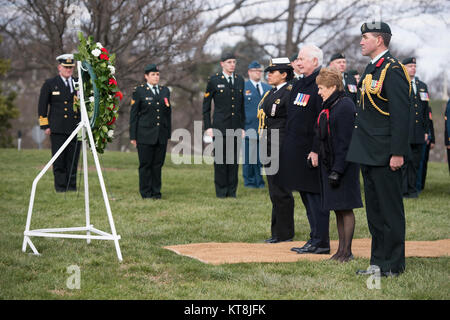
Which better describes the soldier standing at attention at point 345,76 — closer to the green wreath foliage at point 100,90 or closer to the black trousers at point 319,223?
the black trousers at point 319,223

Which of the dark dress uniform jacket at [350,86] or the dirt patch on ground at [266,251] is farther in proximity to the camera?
the dark dress uniform jacket at [350,86]

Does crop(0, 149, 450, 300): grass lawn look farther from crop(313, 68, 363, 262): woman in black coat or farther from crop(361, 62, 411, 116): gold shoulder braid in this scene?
crop(361, 62, 411, 116): gold shoulder braid

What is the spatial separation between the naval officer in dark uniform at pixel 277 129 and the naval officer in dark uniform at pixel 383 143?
1.66 metres

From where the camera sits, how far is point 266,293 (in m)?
5.35

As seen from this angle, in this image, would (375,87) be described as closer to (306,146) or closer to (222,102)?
(306,146)

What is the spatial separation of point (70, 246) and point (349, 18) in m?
19.8

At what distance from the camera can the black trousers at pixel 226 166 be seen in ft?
39.3

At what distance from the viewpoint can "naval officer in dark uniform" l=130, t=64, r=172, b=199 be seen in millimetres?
11641

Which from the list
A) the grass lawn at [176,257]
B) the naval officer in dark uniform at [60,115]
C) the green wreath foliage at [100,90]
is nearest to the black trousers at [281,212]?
the grass lawn at [176,257]

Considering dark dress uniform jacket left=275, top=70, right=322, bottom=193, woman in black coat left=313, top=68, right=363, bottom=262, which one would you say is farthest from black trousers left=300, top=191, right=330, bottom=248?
woman in black coat left=313, top=68, right=363, bottom=262

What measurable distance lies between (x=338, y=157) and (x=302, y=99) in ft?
3.22

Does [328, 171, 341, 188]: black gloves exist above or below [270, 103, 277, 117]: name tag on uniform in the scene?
below

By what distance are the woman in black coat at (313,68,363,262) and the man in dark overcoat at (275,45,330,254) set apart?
401 mm
